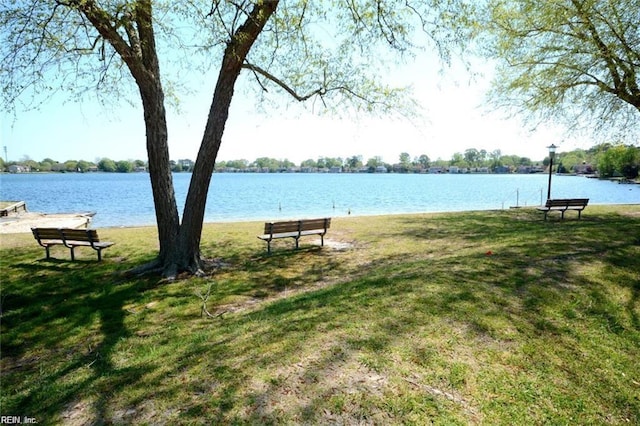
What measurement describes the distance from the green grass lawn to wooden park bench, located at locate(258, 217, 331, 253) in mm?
1712

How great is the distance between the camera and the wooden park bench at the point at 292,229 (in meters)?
10.3

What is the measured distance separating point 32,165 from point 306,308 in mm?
232898

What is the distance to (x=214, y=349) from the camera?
4367 millimetres

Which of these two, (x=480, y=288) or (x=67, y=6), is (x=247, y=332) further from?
(x=67, y=6)

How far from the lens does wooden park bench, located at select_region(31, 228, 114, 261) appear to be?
31.5ft

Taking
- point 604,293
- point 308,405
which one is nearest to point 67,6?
point 308,405

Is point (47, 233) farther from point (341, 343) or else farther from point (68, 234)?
point (341, 343)

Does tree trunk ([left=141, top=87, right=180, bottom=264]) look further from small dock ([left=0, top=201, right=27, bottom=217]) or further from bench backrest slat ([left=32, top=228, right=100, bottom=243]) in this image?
small dock ([left=0, top=201, right=27, bottom=217])

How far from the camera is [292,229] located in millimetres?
10719

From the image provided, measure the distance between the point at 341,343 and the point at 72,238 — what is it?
28.4 ft

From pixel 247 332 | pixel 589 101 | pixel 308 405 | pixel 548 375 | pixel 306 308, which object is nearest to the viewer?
pixel 308 405

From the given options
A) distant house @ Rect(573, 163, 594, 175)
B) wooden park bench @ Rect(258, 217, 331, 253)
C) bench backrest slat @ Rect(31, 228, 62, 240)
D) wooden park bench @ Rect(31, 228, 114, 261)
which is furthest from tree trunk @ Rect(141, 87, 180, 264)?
distant house @ Rect(573, 163, 594, 175)

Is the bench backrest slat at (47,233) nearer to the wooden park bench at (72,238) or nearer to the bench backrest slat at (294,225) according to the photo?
the wooden park bench at (72,238)

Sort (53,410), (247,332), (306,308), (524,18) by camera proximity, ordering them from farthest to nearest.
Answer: (524,18)
(306,308)
(247,332)
(53,410)
